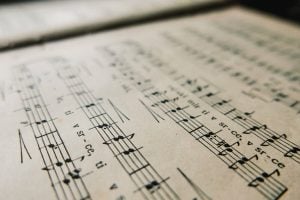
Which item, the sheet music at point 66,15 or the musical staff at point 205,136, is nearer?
the musical staff at point 205,136

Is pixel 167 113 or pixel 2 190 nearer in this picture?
pixel 2 190

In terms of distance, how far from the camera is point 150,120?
0.63 meters

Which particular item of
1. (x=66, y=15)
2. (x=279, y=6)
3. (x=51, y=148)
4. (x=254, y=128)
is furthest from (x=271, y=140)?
(x=279, y=6)

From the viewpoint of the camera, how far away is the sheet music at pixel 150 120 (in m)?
0.48

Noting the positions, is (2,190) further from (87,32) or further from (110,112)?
(87,32)

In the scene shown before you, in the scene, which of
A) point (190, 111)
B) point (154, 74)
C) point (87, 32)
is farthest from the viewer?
point (87, 32)

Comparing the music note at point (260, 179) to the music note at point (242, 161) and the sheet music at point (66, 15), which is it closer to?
the music note at point (242, 161)

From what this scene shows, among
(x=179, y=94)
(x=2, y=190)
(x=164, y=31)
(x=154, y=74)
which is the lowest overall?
(x=2, y=190)

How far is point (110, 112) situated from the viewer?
65 cm

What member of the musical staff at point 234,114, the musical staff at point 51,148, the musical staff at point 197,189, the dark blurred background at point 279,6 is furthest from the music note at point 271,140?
the dark blurred background at point 279,6

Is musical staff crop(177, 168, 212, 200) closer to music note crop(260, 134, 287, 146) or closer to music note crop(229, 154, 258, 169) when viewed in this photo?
music note crop(229, 154, 258, 169)

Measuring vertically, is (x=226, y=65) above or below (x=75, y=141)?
above

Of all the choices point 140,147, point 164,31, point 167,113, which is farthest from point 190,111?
point 164,31

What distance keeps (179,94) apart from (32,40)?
0.57 metres
